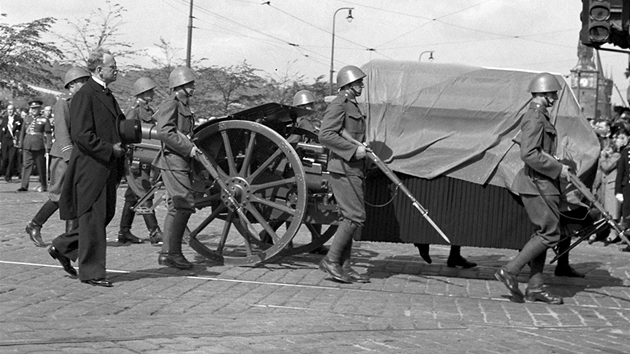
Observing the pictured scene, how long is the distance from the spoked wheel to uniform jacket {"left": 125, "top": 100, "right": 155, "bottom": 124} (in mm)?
1982

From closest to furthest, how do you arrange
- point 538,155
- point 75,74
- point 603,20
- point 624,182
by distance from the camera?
point 538,155 < point 75,74 < point 624,182 < point 603,20

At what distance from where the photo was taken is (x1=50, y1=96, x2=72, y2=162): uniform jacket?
1010 cm

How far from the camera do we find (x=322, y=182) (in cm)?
1015

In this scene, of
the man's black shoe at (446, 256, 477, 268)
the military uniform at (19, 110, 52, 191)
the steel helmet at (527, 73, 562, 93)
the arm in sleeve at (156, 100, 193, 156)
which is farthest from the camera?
the military uniform at (19, 110, 52, 191)

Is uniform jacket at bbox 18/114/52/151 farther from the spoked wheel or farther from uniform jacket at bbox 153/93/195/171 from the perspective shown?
uniform jacket at bbox 153/93/195/171

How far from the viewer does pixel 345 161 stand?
31.0 ft

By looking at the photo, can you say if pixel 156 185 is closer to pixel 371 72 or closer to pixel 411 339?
pixel 371 72

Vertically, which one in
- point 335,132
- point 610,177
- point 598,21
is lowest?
point 610,177

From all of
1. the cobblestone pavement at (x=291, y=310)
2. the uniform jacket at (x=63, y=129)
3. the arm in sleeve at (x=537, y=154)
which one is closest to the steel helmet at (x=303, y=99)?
the cobblestone pavement at (x=291, y=310)

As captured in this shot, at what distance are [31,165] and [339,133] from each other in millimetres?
13959

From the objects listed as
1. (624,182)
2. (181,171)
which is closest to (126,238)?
(181,171)

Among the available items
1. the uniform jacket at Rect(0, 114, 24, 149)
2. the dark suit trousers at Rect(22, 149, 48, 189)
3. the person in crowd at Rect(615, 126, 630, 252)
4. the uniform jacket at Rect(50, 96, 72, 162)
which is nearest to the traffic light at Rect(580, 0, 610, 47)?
the person in crowd at Rect(615, 126, 630, 252)

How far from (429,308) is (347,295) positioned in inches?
33.2

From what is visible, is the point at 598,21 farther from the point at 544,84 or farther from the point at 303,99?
the point at 544,84
